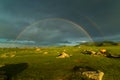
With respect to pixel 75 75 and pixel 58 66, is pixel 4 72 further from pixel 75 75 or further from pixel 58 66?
pixel 75 75

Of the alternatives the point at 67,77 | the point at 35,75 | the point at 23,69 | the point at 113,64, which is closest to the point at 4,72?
the point at 23,69

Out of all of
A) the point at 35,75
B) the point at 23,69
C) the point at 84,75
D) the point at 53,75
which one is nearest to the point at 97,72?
the point at 84,75

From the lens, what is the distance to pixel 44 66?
54.1 meters

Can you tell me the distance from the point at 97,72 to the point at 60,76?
26.5ft

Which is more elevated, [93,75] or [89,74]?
[89,74]

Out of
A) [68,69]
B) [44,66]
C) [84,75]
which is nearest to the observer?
[84,75]

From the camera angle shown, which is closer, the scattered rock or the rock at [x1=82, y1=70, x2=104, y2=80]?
the rock at [x1=82, y1=70, x2=104, y2=80]

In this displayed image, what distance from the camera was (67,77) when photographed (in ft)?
148

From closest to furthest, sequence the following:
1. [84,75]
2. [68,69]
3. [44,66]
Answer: [84,75]
[68,69]
[44,66]

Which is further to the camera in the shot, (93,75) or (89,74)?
(89,74)

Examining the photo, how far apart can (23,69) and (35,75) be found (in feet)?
22.2

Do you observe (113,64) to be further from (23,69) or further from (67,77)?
(23,69)

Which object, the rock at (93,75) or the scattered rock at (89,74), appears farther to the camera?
the scattered rock at (89,74)

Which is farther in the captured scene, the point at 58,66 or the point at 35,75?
the point at 58,66
